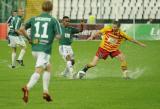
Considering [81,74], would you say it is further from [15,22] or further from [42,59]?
[15,22]

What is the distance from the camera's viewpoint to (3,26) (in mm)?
48031

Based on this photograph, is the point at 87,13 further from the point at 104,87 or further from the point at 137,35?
the point at 104,87

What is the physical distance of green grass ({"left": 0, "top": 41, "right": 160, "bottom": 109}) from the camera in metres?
15.7

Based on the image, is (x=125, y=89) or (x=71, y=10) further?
(x=71, y=10)

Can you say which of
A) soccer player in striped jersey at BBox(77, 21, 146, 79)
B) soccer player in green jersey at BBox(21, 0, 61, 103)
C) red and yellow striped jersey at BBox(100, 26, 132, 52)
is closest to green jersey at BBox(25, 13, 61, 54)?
soccer player in green jersey at BBox(21, 0, 61, 103)

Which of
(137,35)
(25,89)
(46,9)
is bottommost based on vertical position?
(137,35)

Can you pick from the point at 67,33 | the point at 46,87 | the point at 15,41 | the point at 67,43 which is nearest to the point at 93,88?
the point at 46,87

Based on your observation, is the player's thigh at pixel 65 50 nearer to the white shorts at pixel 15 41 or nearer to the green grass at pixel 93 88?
the green grass at pixel 93 88

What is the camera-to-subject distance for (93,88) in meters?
19.3

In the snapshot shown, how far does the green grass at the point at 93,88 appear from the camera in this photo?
1566cm

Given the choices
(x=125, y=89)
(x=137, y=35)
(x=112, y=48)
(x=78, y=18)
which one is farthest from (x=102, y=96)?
(x=78, y=18)

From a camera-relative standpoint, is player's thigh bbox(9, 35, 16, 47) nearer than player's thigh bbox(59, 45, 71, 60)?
No

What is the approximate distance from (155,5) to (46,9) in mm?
40862

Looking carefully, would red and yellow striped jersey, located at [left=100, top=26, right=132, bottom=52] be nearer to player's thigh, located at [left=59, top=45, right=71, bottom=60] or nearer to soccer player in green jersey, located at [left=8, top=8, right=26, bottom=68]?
player's thigh, located at [left=59, top=45, right=71, bottom=60]
